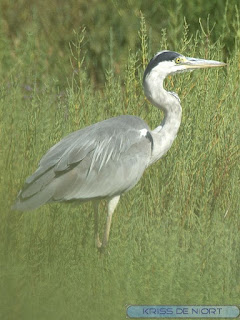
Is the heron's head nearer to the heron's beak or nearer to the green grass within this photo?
the heron's beak

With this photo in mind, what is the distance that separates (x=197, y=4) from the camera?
7.01 m

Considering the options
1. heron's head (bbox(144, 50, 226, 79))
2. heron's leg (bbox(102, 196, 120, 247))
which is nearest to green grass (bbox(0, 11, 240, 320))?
heron's leg (bbox(102, 196, 120, 247))

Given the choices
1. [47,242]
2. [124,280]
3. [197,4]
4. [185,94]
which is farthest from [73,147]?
[197,4]

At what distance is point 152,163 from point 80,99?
0.65 meters

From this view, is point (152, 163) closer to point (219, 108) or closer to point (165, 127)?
point (165, 127)

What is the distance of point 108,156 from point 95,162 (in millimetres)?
78

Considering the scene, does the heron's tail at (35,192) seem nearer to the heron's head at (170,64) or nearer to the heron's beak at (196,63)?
the heron's head at (170,64)

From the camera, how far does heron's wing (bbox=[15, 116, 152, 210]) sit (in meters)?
3.89

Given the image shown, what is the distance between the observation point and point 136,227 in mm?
4023

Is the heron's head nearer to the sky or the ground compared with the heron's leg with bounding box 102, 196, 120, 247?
nearer to the sky

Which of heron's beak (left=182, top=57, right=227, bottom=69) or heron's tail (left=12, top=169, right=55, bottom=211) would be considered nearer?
heron's tail (left=12, top=169, right=55, bottom=211)

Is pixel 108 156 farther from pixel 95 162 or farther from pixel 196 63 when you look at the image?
pixel 196 63

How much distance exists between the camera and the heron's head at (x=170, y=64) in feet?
13.9

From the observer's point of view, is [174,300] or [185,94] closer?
[174,300]
